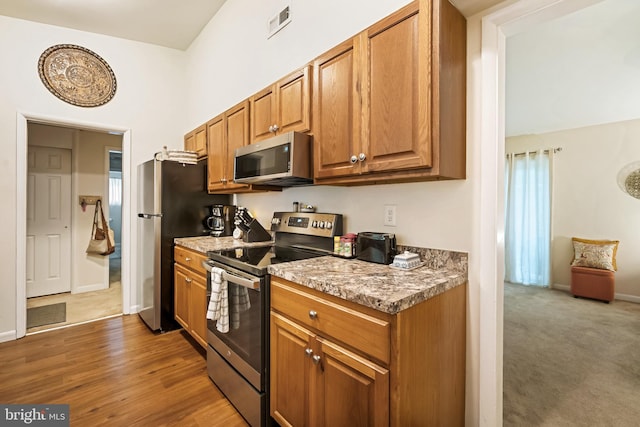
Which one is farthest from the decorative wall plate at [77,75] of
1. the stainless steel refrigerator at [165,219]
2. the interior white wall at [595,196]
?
the interior white wall at [595,196]

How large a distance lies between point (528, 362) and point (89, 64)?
507cm

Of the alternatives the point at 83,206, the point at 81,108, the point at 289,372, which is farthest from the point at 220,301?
the point at 83,206

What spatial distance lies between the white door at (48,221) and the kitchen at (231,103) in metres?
1.43

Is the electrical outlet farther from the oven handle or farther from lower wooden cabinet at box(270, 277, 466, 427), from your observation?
the oven handle

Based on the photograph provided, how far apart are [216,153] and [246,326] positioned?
1.77 m

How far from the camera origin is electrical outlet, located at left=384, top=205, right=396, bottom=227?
170 centimetres

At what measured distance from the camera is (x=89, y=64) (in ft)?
A: 10.6

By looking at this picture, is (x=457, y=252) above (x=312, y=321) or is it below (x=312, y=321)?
above

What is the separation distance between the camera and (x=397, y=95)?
134cm

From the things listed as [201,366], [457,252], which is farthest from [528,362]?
[201,366]

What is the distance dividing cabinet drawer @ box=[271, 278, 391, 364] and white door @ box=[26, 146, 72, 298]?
4.33 m

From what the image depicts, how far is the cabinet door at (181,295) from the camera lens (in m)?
2.55

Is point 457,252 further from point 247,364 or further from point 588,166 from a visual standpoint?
point 588,166

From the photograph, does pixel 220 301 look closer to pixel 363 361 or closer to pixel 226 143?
pixel 363 361
